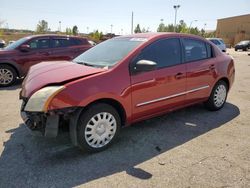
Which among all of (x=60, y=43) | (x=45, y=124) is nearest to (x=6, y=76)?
(x=60, y=43)

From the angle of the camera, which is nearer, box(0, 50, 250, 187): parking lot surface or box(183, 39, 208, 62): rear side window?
box(0, 50, 250, 187): parking lot surface

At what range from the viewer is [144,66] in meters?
3.66

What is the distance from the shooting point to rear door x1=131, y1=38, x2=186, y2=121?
3.88 m

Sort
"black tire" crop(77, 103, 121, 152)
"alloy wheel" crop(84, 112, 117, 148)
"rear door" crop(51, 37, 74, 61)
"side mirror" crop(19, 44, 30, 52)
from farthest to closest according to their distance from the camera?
"rear door" crop(51, 37, 74, 61) → "side mirror" crop(19, 44, 30, 52) → "alloy wheel" crop(84, 112, 117, 148) → "black tire" crop(77, 103, 121, 152)

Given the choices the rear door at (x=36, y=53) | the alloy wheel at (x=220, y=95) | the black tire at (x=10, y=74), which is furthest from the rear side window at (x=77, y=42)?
the alloy wheel at (x=220, y=95)

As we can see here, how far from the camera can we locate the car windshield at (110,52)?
3.92m

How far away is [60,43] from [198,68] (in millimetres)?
5679

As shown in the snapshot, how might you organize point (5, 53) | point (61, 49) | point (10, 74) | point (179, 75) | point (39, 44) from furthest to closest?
point (61, 49) < point (39, 44) < point (10, 74) < point (5, 53) < point (179, 75)

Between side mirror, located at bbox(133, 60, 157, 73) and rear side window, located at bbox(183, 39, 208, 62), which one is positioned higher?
rear side window, located at bbox(183, 39, 208, 62)

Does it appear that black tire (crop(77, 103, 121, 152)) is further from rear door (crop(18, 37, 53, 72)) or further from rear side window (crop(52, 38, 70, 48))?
rear side window (crop(52, 38, 70, 48))

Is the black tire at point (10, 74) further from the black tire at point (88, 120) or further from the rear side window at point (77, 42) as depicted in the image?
the black tire at point (88, 120)

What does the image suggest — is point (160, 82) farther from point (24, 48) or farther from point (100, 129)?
point (24, 48)

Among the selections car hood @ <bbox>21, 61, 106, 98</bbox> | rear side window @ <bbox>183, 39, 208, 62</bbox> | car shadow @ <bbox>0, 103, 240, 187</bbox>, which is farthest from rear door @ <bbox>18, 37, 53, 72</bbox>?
rear side window @ <bbox>183, 39, 208, 62</bbox>

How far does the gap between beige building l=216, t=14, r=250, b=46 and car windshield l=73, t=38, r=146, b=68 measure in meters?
60.2
